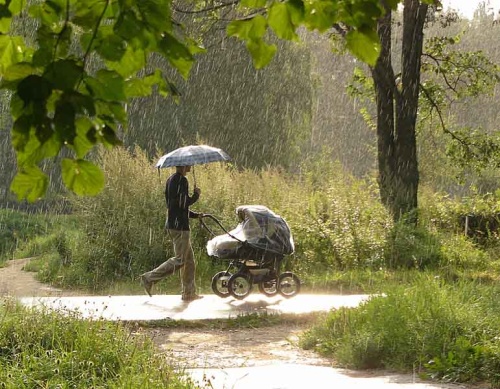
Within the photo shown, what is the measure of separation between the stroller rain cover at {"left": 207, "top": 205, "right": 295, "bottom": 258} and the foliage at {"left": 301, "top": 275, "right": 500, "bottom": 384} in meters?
2.06

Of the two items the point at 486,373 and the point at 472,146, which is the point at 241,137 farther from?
the point at 486,373

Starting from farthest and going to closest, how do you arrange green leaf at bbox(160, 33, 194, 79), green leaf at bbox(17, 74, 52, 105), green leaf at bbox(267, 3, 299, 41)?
green leaf at bbox(267, 3, 299, 41) < green leaf at bbox(160, 33, 194, 79) < green leaf at bbox(17, 74, 52, 105)

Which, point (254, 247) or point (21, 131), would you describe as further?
point (254, 247)

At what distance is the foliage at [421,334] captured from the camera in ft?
24.2

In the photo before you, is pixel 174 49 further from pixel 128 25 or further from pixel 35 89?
pixel 35 89

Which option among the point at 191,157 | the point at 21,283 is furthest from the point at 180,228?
the point at 21,283

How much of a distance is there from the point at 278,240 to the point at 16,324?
14.8 ft

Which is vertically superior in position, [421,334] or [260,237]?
[260,237]

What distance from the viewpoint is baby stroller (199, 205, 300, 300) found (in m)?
11.4

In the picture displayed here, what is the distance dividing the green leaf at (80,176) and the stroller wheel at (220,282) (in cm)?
921

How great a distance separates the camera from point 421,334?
8086 mm

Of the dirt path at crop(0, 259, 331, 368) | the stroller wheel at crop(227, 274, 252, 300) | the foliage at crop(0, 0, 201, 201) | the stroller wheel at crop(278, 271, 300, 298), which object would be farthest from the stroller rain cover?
the foliage at crop(0, 0, 201, 201)

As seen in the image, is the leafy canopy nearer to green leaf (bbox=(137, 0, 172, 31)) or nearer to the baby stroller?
green leaf (bbox=(137, 0, 172, 31))

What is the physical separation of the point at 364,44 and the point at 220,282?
9379 mm
